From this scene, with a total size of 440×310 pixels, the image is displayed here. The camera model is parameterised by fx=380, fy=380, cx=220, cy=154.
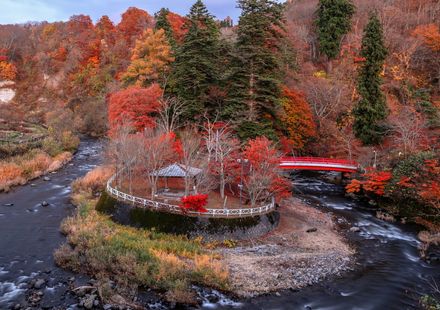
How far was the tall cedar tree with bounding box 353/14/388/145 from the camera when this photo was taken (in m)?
44.0

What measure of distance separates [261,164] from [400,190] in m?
15.2

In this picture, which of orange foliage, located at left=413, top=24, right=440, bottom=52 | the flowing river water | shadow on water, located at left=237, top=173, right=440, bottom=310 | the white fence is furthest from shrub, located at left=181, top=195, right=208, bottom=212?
orange foliage, located at left=413, top=24, right=440, bottom=52

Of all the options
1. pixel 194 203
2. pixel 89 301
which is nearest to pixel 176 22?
pixel 194 203

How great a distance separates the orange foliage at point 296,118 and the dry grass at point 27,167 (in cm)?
2762

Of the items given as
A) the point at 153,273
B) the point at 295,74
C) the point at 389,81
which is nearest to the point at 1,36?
the point at 295,74

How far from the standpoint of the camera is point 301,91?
2007 inches

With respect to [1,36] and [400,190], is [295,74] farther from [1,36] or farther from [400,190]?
[1,36]

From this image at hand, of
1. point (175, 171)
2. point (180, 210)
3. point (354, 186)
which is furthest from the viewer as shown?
Result: point (354, 186)

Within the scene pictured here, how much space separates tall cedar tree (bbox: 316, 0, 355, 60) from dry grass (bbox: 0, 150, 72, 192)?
41927mm

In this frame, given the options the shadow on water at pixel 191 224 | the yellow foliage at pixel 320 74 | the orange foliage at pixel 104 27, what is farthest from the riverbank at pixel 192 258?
A: the orange foliage at pixel 104 27

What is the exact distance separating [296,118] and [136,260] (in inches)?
1097

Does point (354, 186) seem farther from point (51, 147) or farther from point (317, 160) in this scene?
point (51, 147)

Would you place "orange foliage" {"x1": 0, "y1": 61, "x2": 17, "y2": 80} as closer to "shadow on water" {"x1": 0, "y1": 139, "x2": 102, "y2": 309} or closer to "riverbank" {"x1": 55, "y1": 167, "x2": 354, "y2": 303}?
"shadow on water" {"x1": 0, "y1": 139, "x2": 102, "y2": 309}

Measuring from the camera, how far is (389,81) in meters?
54.6
